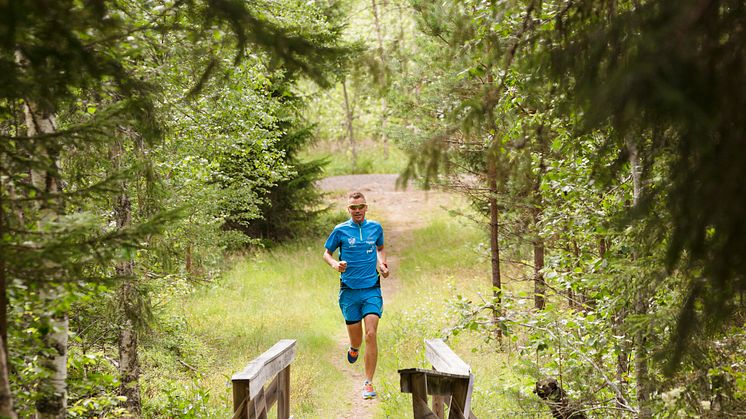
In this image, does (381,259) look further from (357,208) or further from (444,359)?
(444,359)

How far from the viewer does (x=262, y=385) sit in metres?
5.54

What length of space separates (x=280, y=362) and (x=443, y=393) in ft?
5.33

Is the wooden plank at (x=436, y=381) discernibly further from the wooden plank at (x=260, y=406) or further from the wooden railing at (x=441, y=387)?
the wooden plank at (x=260, y=406)

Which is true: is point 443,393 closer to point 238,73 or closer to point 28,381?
point 28,381

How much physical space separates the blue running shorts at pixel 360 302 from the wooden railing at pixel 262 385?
166 cm

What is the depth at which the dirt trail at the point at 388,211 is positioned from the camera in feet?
47.0

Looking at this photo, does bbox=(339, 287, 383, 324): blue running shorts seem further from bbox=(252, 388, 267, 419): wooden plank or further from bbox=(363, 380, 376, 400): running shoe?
bbox=(252, 388, 267, 419): wooden plank

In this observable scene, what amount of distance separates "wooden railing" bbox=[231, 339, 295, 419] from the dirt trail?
15.1 ft

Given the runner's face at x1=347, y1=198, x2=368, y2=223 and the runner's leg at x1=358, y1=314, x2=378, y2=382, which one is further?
the runner's face at x1=347, y1=198, x2=368, y2=223

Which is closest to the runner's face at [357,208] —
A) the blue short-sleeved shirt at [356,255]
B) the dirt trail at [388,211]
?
the blue short-sleeved shirt at [356,255]

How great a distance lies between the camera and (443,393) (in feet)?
18.5

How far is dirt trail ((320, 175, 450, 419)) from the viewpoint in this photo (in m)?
14.3

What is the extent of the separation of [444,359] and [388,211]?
27.0 m

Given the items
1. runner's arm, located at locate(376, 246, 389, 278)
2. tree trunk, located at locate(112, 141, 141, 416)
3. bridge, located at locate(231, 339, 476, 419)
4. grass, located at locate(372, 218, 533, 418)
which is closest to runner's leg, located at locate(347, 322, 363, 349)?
grass, located at locate(372, 218, 533, 418)
